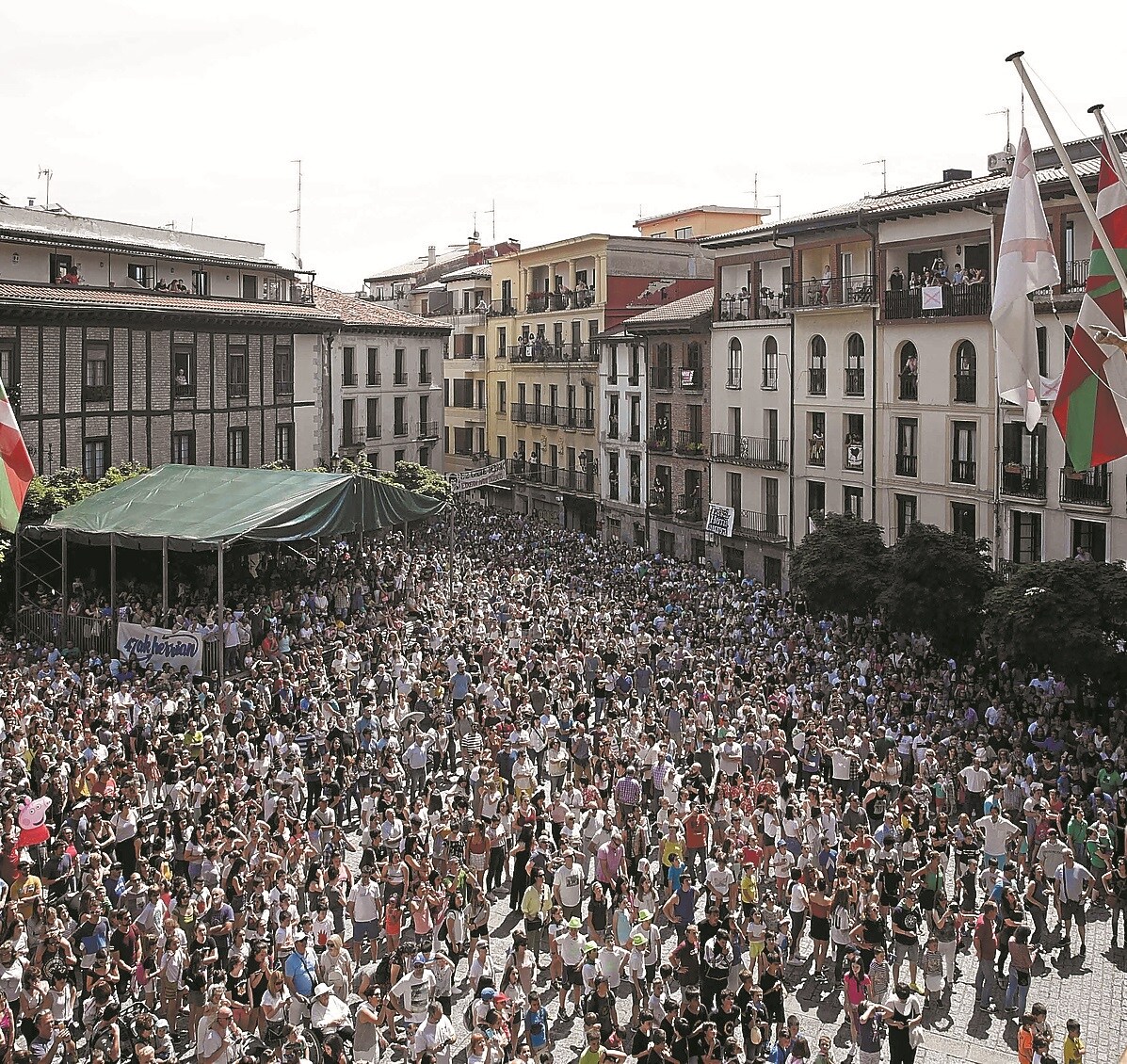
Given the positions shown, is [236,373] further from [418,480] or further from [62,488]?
[62,488]

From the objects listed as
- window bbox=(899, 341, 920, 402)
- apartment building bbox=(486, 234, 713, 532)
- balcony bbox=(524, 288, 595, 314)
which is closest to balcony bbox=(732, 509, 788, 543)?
window bbox=(899, 341, 920, 402)

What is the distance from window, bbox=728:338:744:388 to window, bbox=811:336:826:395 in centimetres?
430

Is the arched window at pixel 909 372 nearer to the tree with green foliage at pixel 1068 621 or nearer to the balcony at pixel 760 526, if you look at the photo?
the balcony at pixel 760 526

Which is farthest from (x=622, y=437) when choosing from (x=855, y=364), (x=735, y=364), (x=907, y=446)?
(x=907, y=446)

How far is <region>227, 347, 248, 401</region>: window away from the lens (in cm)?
4692

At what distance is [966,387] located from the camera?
35.3m

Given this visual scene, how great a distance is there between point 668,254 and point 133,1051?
52.0m

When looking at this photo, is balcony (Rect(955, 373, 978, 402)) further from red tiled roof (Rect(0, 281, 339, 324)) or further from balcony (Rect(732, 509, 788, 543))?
red tiled roof (Rect(0, 281, 339, 324))

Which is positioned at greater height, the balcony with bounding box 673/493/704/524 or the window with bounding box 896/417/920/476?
the window with bounding box 896/417/920/476

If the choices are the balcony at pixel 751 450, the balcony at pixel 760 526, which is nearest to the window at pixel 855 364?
the balcony at pixel 751 450

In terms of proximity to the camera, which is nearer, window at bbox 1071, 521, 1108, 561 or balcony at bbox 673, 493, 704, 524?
window at bbox 1071, 521, 1108, 561

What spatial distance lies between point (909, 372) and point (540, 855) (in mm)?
25303

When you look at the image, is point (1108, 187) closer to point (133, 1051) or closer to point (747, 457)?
point (133, 1051)

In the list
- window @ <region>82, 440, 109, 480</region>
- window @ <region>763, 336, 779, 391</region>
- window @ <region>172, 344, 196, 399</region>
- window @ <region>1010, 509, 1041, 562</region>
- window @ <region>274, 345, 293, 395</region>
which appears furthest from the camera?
window @ <region>274, 345, 293, 395</region>
